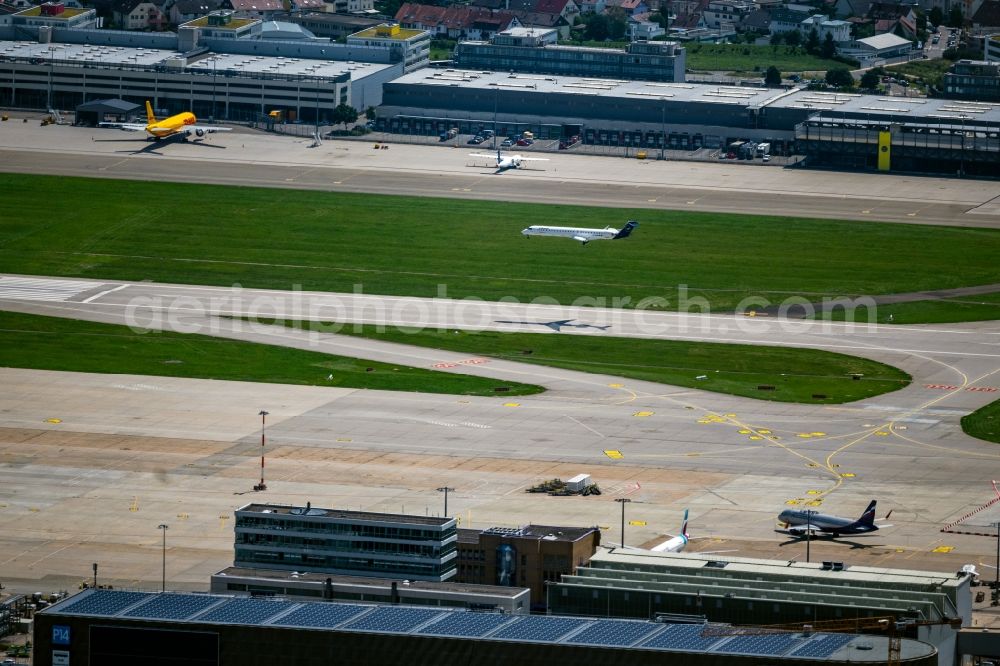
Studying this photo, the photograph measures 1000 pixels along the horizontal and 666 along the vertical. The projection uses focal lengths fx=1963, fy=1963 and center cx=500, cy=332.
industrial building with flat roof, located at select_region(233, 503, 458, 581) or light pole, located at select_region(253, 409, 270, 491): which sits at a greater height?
industrial building with flat roof, located at select_region(233, 503, 458, 581)

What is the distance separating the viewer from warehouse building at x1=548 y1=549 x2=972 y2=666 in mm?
122562

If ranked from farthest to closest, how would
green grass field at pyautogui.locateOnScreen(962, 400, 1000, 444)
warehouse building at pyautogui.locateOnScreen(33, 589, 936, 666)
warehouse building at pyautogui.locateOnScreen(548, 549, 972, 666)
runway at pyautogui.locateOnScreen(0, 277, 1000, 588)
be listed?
green grass field at pyautogui.locateOnScreen(962, 400, 1000, 444) < runway at pyautogui.locateOnScreen(0, 277, 1000, 588) < warehouse building at pyautogui.locateOnScreen(548, 549, 972, 666) < warehouse building at pyautogui.locateOnScreen(33, 589, 936, 666)

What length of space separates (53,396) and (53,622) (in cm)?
8016

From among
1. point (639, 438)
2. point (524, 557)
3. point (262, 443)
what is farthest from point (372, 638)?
point (639, 438)

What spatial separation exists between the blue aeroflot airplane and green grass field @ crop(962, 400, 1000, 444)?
33.0 meters

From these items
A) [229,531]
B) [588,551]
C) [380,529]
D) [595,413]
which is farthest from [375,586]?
[595,413]

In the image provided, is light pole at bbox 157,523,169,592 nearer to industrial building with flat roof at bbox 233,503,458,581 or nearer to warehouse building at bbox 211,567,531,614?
industrial building with flat roof at bbox 233,503,458,581

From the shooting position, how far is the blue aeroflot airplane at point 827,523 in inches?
6043

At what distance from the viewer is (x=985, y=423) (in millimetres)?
187250

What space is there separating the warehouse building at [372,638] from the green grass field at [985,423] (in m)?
75.0

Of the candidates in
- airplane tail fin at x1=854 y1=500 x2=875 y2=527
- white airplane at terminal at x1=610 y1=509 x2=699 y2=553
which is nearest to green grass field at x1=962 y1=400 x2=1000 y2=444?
airplane tail fin at x1=854 y1=500 x2=875 y2=527

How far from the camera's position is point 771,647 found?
111125 millimetres

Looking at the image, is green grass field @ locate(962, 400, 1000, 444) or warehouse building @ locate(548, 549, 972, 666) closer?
warehouse building @ locate(548, 549, 972, 666)

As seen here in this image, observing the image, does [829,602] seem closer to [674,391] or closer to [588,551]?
[588,551]
